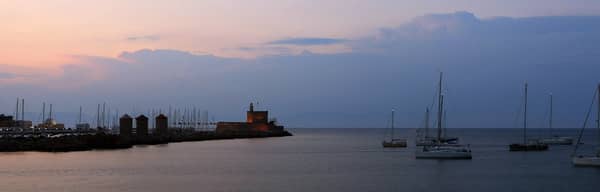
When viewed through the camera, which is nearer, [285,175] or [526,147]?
[285,175]

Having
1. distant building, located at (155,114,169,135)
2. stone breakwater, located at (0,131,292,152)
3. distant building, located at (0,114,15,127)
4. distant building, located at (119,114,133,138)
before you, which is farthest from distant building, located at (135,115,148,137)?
distant building, located at (0,114,15,127)

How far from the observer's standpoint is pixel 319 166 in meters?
48.2

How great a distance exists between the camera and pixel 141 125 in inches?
3664

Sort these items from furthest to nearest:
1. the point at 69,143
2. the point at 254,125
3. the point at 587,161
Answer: the point at 254,125 → the point at 69,143 → the point at 587,161

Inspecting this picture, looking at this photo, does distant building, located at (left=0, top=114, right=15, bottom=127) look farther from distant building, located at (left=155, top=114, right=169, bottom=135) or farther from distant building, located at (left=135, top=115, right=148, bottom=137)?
distant building, located at (left=135, top=115, right=148, bottom=137)

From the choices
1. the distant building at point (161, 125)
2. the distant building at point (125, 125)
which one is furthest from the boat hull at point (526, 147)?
the distant building at point (161, 125)

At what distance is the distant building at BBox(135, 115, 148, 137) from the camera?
3605 inches

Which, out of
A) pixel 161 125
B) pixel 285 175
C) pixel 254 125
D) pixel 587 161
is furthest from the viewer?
pixel 254 125

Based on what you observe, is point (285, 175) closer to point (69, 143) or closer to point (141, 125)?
point (69, 143)

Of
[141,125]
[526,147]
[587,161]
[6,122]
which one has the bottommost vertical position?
[526,147]

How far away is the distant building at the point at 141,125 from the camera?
91.6 metres

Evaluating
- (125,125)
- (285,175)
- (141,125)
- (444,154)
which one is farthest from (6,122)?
(285,175)

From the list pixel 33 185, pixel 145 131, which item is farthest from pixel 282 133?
pixel 33 185

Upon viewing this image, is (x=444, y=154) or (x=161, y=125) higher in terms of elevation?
(x=161, y=125)
